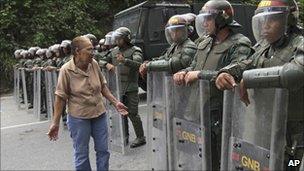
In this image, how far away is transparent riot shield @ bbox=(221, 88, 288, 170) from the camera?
2930mm

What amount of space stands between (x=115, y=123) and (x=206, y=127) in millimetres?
3702

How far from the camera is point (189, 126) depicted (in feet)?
14.4

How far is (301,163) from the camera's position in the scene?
3.35 metres

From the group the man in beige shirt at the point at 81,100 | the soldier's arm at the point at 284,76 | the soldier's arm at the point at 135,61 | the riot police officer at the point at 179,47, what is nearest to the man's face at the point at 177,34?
the riot police officer at the point at 179,47

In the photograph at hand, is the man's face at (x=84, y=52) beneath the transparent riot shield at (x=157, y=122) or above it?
above

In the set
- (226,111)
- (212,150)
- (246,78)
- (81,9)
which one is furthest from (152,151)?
(81,9)

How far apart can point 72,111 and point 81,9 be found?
60.2ft

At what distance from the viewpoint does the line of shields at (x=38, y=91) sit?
11328 mm

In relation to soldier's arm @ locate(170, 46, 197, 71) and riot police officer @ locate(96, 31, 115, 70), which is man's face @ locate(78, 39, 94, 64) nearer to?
soldier's arm @ locate(170, 46, 197, 71)

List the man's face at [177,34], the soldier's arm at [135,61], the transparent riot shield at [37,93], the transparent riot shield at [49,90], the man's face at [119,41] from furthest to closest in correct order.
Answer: the transparent riot shield at [37,93]
the transparent riot shield at [49,90]
the man's face at [119,41]
the soldier's arm at [135,61]
the man's face at [177,34]

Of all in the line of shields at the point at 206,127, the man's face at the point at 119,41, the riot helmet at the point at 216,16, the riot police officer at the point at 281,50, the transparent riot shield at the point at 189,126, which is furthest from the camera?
the man's face at the point at 119,41

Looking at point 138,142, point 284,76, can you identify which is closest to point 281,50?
point 284,76

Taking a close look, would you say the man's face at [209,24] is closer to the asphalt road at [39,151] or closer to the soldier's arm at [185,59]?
the soldier's arm at [185,59]

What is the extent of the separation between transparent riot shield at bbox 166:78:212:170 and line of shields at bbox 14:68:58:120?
6.32 meters
